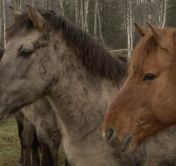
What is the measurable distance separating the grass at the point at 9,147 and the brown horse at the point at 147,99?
3.37 metres

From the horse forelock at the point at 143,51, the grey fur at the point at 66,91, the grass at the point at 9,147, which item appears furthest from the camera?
the grass at the point at 9,147

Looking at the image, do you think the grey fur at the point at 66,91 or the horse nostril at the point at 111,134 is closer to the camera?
the horse nostril at the point at 111,134

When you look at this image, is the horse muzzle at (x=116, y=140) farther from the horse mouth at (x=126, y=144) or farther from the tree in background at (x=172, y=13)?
the tree in background at (x=172, y=13)

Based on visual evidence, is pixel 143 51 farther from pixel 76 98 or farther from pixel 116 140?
pixel 76 98

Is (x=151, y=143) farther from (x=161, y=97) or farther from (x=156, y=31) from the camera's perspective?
(x=156, y=31)

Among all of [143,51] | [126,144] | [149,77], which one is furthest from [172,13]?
[126,144]

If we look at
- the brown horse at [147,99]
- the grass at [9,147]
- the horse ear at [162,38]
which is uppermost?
the horse ear at [162,38]

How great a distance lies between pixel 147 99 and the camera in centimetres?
195

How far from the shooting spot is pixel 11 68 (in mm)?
2693

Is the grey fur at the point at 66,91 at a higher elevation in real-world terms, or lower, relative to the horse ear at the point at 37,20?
lower

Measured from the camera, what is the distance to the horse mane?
2898 millimetres

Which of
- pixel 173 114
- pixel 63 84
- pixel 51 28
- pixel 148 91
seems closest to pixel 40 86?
pixel 63 84

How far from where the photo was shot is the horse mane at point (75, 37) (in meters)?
2.90

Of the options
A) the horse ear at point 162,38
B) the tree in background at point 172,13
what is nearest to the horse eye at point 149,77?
the horse ear at point 162,38
